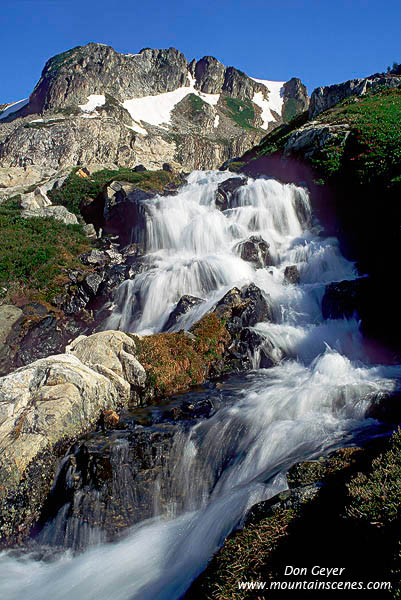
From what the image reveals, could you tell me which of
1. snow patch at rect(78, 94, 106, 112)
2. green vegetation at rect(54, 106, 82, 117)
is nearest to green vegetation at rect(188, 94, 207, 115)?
snow patch at rect(78, 94, 106, 112)

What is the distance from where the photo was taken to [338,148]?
24.9 m

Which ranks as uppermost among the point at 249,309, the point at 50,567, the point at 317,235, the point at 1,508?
the point at 317,235

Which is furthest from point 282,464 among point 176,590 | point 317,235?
point 317,235

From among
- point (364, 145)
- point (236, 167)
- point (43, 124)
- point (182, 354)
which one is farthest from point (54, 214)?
point (43, 124)

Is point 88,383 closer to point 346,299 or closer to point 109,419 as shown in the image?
point 109,419

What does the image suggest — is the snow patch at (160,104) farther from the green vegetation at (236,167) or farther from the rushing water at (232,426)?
the rushing water at (232,426)

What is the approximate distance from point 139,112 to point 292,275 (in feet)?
279

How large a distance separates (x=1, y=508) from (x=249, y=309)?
11616 millimetres

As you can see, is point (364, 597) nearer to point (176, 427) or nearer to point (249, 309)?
point (176, 427)

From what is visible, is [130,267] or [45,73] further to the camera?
[45,73]

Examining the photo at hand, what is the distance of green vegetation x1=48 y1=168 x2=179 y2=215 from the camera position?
3934cm

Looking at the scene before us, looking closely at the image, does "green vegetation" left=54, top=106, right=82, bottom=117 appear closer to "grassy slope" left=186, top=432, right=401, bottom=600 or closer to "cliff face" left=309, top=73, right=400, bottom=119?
"cliff face" left=309, top=73, right=400, bottom=119

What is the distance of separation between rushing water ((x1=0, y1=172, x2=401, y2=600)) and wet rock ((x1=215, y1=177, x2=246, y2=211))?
8.28 meters

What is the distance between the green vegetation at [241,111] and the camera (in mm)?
100375
